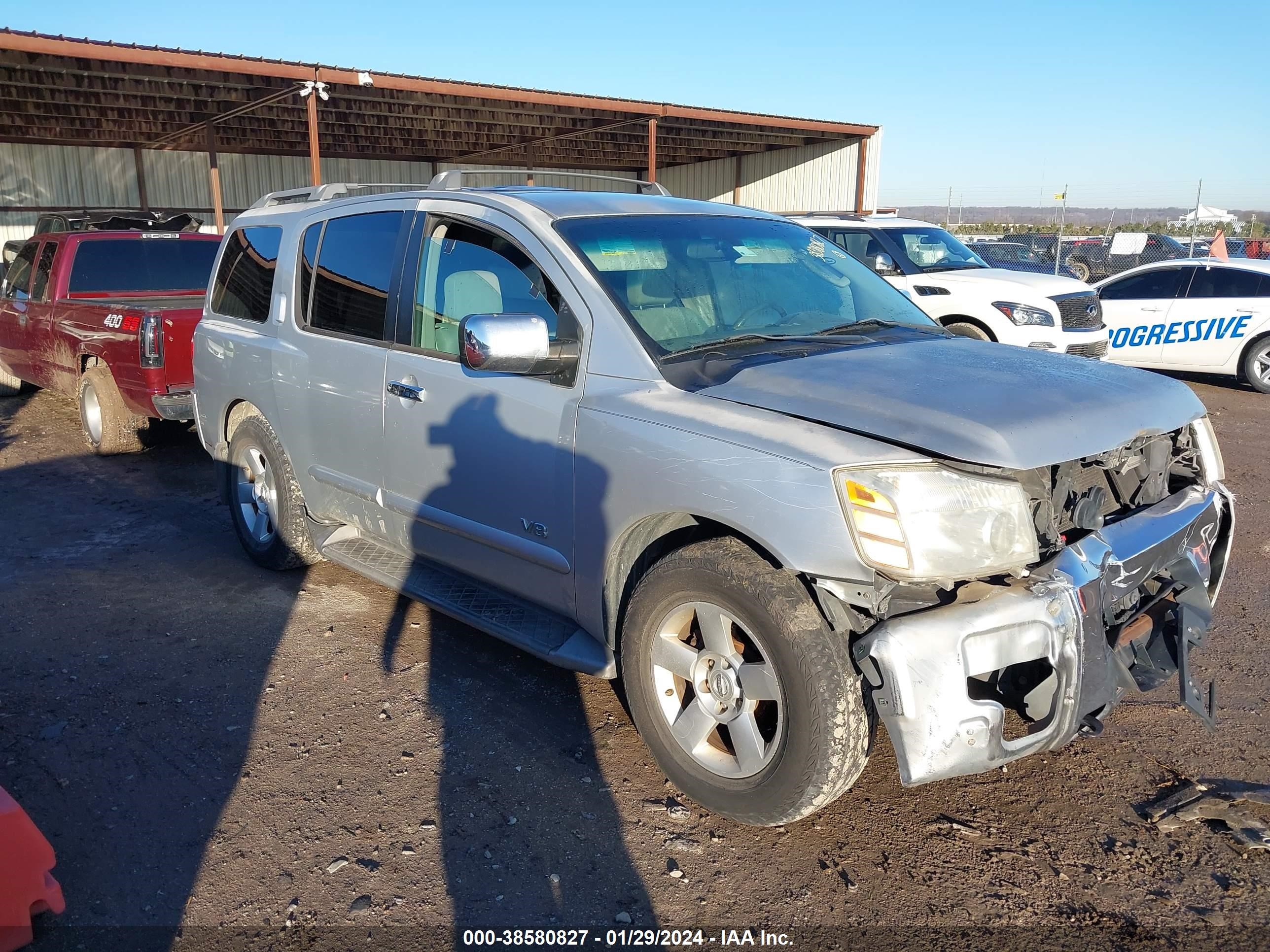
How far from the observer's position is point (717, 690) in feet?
9.65

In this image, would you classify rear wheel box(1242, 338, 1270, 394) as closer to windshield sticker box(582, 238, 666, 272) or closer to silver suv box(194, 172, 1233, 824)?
silver suv box(194, 172, 1233, 824)

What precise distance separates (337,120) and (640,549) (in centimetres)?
1986

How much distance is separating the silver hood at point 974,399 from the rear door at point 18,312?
28.3 ft

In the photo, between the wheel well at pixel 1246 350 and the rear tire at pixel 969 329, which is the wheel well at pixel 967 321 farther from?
the wheel well at pixel 1246 350

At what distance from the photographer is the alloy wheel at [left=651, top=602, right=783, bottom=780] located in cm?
284

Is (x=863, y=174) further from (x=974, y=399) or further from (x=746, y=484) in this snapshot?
(x=746, y=484)

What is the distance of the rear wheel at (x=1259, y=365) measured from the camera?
435 inches

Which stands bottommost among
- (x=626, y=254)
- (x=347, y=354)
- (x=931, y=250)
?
(x=347, y=354)

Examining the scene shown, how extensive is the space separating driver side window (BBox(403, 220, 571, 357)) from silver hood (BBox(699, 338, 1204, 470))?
0.98 meters

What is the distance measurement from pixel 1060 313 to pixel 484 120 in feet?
47.8

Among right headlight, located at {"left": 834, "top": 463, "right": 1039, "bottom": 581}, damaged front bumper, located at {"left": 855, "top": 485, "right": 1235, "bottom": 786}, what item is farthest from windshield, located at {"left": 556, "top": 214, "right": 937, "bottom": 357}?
damaged front bumper, located at {"left": 855, "top": 485, "right": 1235, "bottom": 786}

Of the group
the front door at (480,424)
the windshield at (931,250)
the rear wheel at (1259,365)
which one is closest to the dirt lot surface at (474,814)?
the front door at (480,424)

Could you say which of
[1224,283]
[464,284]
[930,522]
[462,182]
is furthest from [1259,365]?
[930,522]

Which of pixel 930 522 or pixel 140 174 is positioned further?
pixel 140 174
